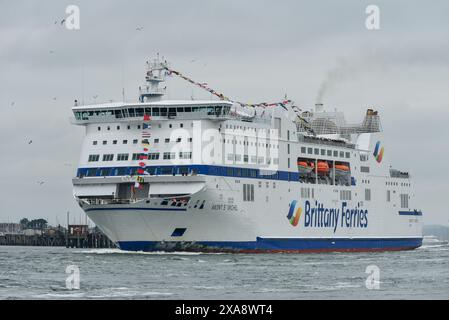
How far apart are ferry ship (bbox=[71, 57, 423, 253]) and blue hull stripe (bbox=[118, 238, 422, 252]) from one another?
62 mm

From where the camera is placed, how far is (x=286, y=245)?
6219 centimetres

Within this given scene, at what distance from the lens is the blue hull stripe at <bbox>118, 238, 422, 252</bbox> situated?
5553 centimetres

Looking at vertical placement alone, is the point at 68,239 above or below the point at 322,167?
below

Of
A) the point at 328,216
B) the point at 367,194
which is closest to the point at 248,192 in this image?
the point at 328,216

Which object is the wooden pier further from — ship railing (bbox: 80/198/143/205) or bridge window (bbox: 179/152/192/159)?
bridge window (bbox: 179/152/192/159)

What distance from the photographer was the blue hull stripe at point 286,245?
182 ft

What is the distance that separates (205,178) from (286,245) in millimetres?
9286

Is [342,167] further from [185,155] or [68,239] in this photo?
[68,239]

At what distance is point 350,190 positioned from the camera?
7038cm

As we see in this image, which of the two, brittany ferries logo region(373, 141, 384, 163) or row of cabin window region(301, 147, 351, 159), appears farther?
brittany ferries logo region(373, 141, 384, 163)

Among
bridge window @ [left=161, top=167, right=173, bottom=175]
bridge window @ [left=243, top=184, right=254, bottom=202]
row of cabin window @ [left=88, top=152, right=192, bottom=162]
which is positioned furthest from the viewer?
bridge window @ [left=243, top=184, right=254, bottom=202]

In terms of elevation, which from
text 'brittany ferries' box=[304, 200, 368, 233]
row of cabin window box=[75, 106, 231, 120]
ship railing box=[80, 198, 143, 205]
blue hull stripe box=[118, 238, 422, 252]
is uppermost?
row of cabin window box=[75, 106, 231, 120]

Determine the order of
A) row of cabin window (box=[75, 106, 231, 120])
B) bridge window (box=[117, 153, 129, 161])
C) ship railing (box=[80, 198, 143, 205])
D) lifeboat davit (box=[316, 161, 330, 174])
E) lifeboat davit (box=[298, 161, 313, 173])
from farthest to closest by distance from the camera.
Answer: lifeboat davit (box=[316, 161, 330, 174]) < lifeboat davit (box=[298, 161, 313, 173]) < bridge window (box=[117, 153, 129, 161]) < row of cabin window (box=[75, 106, 231, 120]) < ship railing (box=[80, 198, 143, 205])

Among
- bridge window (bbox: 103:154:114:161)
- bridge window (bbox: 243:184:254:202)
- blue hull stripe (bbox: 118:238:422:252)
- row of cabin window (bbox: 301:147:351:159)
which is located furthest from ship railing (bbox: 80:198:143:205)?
row of cabin window (bbox: 301:147:351:159)
